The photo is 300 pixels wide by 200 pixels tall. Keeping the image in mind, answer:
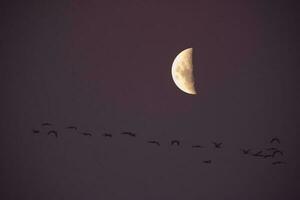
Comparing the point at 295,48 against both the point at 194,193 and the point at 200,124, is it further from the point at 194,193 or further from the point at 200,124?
the point at 194,193

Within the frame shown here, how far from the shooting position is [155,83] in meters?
3.54

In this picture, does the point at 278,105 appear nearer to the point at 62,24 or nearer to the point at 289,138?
the point at 289,138

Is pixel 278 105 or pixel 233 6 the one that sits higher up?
pixel 233 6

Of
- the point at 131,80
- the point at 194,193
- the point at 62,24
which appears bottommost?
the point at 194,193

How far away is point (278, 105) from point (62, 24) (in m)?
2.39

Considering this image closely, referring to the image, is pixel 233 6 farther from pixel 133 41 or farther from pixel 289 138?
pixel 289 138

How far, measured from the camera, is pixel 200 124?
3.52 meters

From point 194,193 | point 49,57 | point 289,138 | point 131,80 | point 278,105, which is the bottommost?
point 194,193

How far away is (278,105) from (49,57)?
2.42 metres

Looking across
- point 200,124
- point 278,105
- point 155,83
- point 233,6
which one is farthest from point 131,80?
point 278,105

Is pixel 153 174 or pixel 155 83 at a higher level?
pixel 155 83

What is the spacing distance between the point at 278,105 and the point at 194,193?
4.11 ft

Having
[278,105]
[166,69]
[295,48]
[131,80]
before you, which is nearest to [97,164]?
[131,80]

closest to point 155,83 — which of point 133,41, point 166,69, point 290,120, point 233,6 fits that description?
point 166,69
